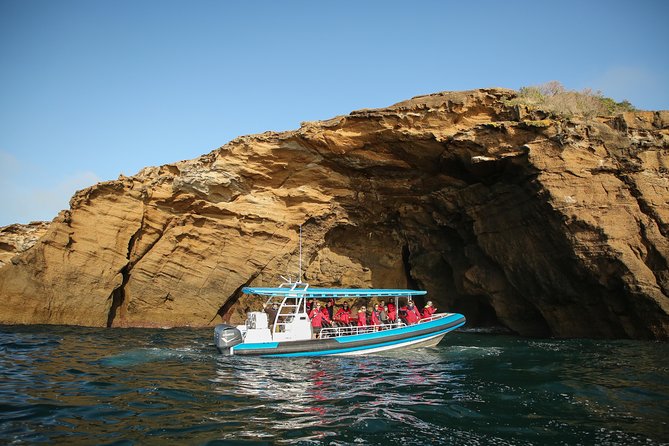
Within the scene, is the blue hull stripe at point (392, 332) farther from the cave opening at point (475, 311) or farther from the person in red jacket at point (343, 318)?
the cave opening at point (475, 311)

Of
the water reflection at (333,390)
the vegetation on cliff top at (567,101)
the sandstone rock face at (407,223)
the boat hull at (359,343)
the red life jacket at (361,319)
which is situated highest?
the vegetation on cliff top at (567,101)

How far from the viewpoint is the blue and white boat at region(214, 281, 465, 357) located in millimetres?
12836

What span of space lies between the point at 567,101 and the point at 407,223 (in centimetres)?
921

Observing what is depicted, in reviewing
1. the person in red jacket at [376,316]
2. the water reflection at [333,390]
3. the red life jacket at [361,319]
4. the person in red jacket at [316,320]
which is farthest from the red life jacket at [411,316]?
the person in red jacket at [316,320]

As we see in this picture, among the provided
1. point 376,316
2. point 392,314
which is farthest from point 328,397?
point 392,314

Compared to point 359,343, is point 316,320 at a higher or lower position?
higher

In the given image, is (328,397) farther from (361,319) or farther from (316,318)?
(361,319)

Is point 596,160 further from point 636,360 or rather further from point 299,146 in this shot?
point 299,146

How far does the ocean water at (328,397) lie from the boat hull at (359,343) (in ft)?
1.50

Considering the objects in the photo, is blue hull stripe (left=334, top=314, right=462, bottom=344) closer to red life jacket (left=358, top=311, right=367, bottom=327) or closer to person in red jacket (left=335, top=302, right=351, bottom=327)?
red life jacket (left=358, top=311, right=367, bottom=327)

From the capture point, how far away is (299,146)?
2048 centimetres

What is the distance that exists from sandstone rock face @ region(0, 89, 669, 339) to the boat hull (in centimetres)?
590

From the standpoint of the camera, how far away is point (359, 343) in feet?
44.2

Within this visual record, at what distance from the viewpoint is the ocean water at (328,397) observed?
5863 mm
